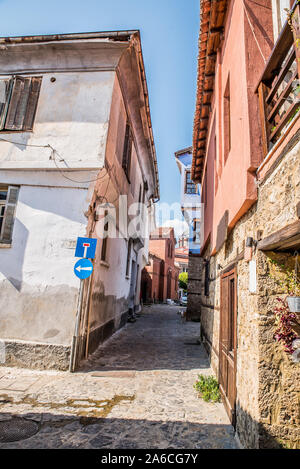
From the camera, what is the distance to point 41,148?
6.81 meters

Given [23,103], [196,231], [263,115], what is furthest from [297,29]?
[196,231]

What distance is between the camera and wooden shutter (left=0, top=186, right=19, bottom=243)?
648 cm

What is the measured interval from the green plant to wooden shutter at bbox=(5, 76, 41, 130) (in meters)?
7.15

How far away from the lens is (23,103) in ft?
23.6

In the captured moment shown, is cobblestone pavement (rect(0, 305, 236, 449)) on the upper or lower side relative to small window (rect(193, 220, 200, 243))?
lower

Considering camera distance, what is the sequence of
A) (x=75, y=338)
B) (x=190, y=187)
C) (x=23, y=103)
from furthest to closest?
(x=190, y=187)
(x=23, y=103)
(x=75, y=338)

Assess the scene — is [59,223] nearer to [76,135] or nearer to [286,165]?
[76,135]

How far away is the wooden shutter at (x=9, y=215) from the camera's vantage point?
255 inches

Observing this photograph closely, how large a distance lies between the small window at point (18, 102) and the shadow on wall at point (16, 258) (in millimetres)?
2753

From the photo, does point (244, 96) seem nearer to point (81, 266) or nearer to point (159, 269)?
point (81, 266)

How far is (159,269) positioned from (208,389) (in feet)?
84.0

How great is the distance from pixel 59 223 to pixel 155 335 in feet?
19.3

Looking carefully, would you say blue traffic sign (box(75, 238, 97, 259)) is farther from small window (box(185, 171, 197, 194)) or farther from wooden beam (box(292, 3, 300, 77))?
small window (box(185, 171, 197, 194))

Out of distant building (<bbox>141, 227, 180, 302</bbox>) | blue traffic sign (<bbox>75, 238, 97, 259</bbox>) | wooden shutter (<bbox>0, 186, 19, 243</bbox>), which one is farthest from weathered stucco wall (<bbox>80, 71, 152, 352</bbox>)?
distant building (<bbox>141, 227, 180, 302</bbox>)
